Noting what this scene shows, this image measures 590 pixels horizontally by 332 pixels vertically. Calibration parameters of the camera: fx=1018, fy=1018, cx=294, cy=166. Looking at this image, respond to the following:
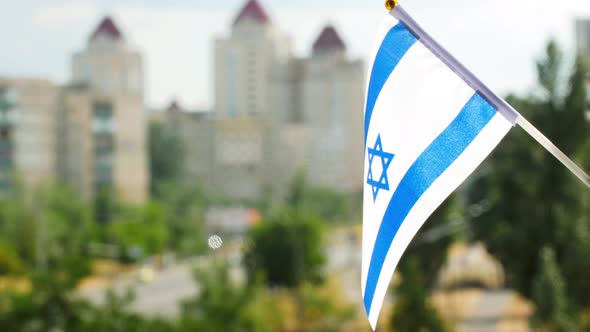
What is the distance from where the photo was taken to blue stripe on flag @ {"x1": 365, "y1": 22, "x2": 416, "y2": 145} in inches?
190

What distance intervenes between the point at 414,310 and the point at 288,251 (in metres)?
9.29

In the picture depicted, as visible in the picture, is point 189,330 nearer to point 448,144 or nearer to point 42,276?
point 42,276

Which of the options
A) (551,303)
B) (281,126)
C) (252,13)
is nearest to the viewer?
(551,303)

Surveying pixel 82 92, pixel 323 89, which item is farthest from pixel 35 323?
pixel 323 89

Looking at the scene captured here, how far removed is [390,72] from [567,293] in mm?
15341

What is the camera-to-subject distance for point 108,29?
7794cm

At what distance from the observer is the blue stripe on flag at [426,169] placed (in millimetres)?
4609

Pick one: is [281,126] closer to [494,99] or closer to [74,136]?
[74,136]

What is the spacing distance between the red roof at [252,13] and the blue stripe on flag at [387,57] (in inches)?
3627

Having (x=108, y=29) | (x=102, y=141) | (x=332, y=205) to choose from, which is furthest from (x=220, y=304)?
(x=108, y=29)

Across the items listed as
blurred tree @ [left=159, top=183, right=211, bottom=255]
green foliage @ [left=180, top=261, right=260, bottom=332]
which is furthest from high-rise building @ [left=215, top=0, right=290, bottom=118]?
green foliage @ [left=180, top=261, right=260, bottom=332]

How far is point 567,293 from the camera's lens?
1934 cm

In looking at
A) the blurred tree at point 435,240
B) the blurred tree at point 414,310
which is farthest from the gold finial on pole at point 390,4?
the blurred tree at point 435,240

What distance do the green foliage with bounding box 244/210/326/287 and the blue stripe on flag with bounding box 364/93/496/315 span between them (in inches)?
912
